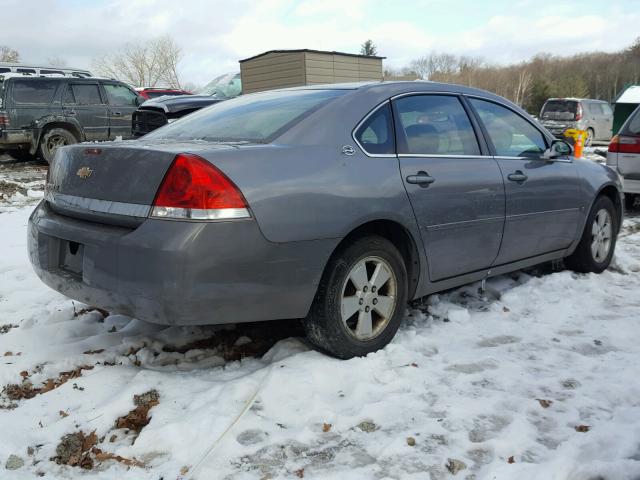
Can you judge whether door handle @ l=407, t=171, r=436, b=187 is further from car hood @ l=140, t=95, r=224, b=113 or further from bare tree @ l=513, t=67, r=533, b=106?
bare tree @ l=513, t=67, r=533, b=106

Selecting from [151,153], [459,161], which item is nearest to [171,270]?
[151,153]

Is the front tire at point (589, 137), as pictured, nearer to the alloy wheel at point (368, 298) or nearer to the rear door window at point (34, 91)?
the rear door window at point (34, 91)

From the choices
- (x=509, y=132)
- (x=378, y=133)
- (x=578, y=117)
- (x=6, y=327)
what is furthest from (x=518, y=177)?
(x=578, y=117)

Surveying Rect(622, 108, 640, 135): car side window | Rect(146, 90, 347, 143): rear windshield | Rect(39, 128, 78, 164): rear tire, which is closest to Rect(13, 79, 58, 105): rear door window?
Rect(39, 128, 78, 164): rear tire

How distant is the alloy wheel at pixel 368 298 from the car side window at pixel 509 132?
4.61ft

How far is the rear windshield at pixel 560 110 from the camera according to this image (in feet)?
67.2

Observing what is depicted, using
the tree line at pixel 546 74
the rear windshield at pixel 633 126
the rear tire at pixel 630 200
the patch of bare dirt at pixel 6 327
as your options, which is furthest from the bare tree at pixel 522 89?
the patch of bare dirt at pixel 6 327

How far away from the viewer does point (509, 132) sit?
166 inches

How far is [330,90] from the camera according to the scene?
11.3 feet

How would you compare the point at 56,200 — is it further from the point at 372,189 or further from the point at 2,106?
the point at 2,106

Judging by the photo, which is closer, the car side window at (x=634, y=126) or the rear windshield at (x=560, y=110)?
the car side window at (x=634, y=126)

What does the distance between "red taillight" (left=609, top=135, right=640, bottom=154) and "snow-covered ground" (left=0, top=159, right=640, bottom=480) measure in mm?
4059

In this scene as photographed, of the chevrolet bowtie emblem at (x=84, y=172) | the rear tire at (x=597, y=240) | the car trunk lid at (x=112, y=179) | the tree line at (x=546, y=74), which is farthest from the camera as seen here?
the tree line at (x=546, y=74)

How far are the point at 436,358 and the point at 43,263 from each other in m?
2.14
